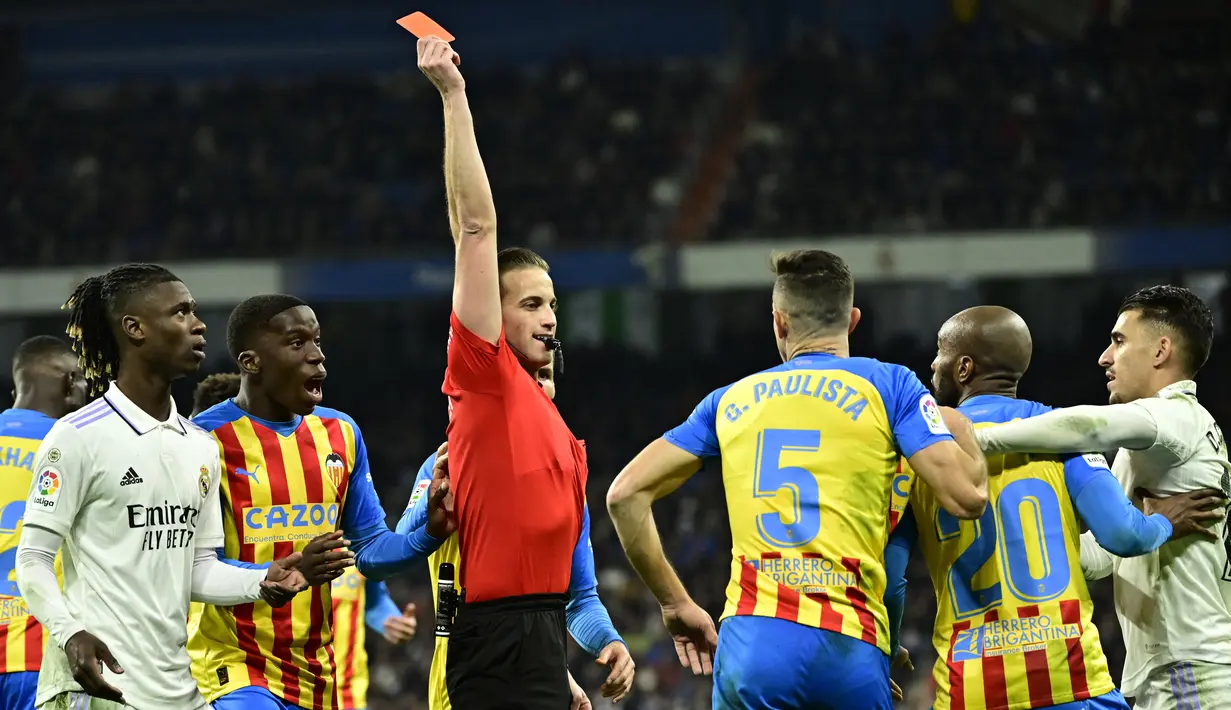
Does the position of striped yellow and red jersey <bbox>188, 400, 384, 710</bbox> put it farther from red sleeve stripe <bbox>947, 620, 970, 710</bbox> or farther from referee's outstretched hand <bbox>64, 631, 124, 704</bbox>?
red sleeve stripe <bbox>947, 620, 970, 710</bbox>

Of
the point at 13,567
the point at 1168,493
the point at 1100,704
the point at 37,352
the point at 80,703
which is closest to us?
the point at 80,703

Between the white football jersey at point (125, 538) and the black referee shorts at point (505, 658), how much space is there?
842 millimetres

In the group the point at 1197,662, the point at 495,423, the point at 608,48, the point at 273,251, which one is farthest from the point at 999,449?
the point at 608,48

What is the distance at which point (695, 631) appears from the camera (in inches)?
163

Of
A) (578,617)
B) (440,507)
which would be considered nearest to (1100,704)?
(578,617)

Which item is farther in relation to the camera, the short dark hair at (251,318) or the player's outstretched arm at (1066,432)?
the short dark hair at (251,318)

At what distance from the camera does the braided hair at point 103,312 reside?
4.35m

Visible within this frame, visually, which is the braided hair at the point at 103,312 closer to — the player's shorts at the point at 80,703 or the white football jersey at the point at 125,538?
the white football jersey at the point at 125,538

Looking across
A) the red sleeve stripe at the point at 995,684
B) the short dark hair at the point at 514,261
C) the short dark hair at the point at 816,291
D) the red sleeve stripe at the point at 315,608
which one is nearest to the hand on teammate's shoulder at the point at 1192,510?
the red sleeve stripe at the point at 995,684

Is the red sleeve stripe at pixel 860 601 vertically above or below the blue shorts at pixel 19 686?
above

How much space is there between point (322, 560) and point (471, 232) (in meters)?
1.08

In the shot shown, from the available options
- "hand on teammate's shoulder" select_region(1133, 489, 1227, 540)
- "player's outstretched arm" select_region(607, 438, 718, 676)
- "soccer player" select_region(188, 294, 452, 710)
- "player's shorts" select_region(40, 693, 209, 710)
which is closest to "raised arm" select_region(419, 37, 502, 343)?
"player's outstretched arm" select_region(607, 438, 718, 676)

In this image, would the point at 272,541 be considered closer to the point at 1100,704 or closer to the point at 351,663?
the point at 1100,704

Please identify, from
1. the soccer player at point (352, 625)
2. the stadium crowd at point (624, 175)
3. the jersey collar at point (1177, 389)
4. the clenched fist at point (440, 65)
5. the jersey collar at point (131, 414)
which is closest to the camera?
the clenched fist at point (440, 65)
